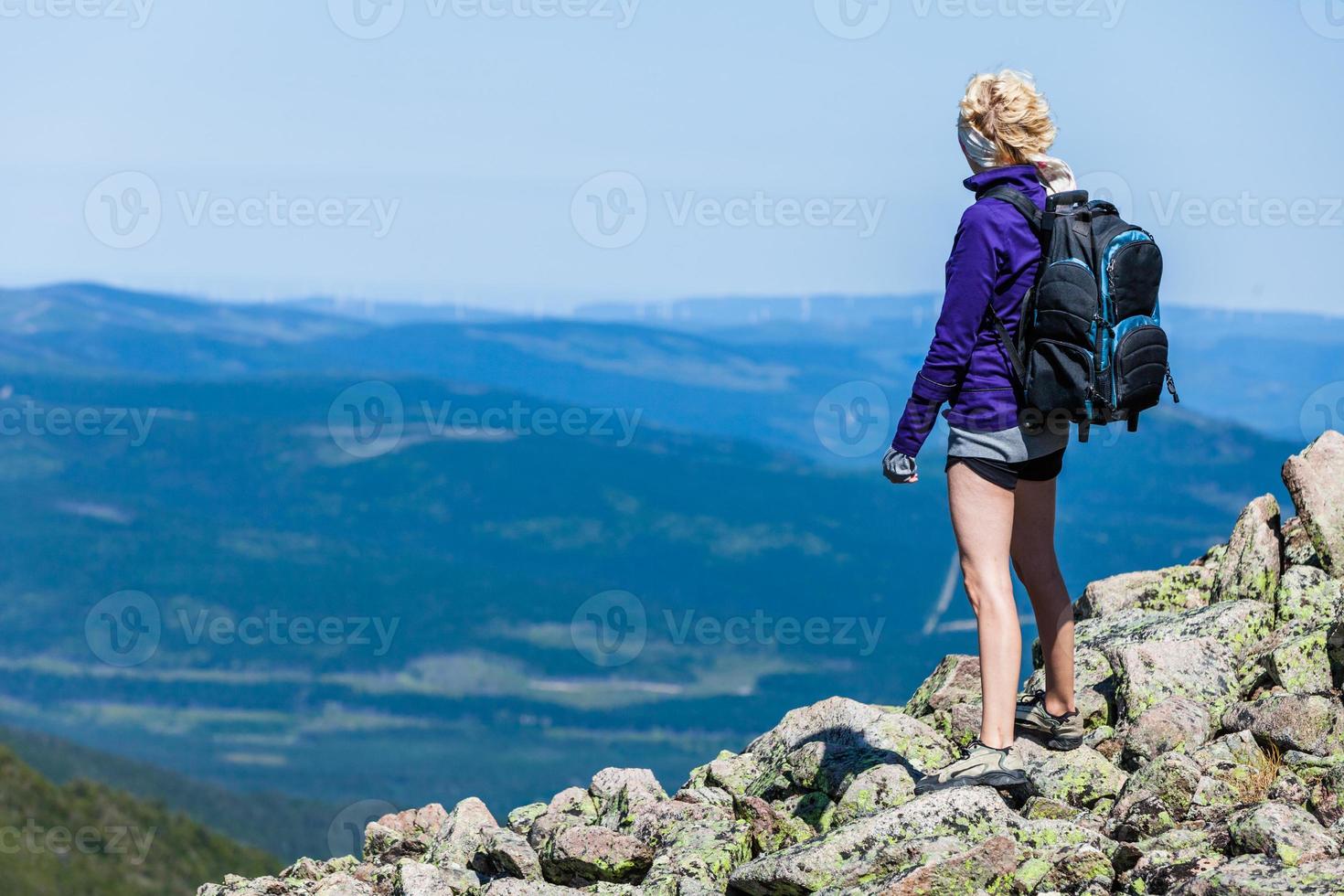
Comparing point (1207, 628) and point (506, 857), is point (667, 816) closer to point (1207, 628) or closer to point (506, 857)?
point (506, 857)

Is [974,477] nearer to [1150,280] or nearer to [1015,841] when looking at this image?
[1150,280]

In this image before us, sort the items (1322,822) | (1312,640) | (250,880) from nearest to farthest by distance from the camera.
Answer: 1. (1322,822)
2. (1312,640)
3. (250,880)

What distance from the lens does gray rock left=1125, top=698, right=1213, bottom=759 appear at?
33.2ft

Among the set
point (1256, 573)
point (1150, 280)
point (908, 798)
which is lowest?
point (908, 798)

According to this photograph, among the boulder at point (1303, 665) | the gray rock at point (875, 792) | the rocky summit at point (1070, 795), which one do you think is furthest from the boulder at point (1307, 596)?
the gray rock at point (875, 792)

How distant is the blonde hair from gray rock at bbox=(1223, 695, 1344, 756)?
4.25 metres

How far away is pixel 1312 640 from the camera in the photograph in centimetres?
1110

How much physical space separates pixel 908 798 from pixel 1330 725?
284 cm

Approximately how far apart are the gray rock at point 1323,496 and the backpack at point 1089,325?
5.05m

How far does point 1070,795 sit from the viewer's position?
9.58 metres

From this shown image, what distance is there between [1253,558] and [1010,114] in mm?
6450

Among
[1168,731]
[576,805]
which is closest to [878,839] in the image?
[1168,731]

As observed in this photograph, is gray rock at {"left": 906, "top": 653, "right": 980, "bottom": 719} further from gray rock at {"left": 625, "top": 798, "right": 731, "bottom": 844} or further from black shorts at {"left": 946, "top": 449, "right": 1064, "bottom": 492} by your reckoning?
black shorts at {"left": 946, "top": 449, "right": 1064, "bottom": 492}

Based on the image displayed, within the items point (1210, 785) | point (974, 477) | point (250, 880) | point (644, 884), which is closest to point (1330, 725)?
point (1210, 785)
